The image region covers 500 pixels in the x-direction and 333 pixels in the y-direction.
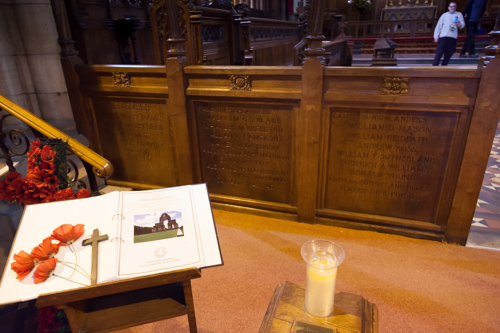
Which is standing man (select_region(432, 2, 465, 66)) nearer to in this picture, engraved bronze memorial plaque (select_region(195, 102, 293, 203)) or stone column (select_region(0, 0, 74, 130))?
engraved bronze memorial plaque (select_region(195, 102, 293, 203))

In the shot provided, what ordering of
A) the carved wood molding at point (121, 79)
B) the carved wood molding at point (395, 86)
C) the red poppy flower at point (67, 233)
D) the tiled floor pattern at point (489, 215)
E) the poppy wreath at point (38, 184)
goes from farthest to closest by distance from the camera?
1. the carved wood molding at point (121, 79)
2. the tiled floor pattern at point (489, 215)
3. the carved wood molding at point (395, 86)
4. the poppy wreath at point (38, 184)
5. the red poppy flower at point (67, 233)

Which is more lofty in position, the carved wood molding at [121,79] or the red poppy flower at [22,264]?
the carved wood molding at [121,79]

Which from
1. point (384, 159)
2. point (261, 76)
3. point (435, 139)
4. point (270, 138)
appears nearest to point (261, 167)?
point (270, 138)

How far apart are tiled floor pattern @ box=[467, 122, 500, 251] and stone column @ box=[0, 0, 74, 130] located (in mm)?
4082

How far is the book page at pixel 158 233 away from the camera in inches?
42.6

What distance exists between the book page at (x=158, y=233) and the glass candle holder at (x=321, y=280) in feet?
1.38

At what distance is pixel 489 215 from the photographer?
10.3ft

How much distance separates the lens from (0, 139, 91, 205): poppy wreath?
5.16 feet

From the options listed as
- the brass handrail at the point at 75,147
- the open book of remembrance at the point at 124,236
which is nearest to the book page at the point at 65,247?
the open book of remembrance at the point at 124,236

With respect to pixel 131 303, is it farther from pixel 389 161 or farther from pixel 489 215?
pixel 489 215

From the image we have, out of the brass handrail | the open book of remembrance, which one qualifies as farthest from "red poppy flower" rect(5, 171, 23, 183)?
the open book of remembrance

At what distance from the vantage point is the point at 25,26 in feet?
10.3

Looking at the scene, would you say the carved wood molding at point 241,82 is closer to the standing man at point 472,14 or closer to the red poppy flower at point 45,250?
the red poppy flower at point 45,250

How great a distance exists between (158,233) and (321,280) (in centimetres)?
62
